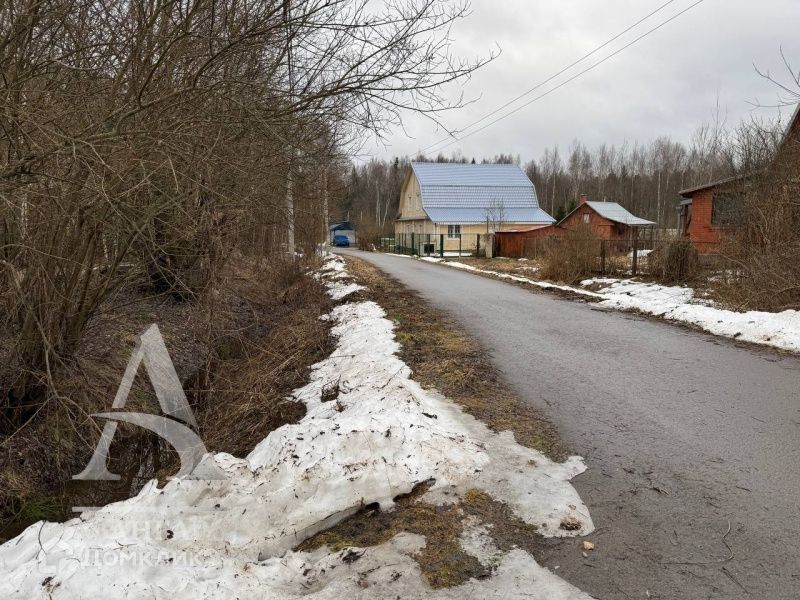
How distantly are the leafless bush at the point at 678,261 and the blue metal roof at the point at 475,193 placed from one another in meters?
29.7

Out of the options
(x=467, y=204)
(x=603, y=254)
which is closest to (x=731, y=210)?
(x=603, y=254)

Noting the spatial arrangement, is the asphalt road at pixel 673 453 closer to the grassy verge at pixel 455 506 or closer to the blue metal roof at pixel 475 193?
the grassy verge at pixel 455 506

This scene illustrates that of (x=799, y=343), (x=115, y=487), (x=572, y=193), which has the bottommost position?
(x=115, y=487)

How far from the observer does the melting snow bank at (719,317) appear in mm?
8398

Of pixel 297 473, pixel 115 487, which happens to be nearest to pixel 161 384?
pixel 115 487

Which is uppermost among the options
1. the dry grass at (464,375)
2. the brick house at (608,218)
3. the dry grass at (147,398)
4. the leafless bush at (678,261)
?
the brick house at (608,218)

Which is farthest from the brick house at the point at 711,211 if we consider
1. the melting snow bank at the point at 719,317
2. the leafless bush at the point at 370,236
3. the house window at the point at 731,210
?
the leafless bush at the point at 370,236

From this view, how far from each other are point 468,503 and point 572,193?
8450 cm

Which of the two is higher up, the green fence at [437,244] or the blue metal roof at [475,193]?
the blue metal roof at [475,193]

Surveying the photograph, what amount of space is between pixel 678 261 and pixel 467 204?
32.7 meters

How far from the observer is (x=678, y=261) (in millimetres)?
15867

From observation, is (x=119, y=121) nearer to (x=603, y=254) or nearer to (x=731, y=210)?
(x=731, y=210)

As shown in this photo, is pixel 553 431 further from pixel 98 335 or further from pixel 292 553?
pixel 98 335

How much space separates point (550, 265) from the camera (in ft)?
62.2
